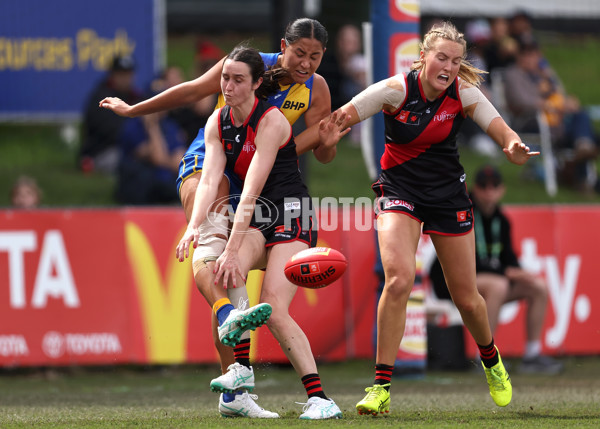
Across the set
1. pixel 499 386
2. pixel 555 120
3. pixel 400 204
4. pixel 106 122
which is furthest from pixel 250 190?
pixel 555 120

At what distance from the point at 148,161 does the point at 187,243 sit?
6029mm

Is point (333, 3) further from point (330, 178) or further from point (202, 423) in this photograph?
point (202, 423)

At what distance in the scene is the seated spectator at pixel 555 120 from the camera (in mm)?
14438

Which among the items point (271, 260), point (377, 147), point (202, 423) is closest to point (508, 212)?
point (377, 147)

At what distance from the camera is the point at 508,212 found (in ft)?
36.0

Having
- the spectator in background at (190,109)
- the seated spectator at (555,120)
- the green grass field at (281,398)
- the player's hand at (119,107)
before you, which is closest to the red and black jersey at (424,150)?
the green grass field at (281,398)

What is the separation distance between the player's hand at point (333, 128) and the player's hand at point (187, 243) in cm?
103

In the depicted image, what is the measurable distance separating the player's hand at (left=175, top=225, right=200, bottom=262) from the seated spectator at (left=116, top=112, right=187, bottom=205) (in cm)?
569

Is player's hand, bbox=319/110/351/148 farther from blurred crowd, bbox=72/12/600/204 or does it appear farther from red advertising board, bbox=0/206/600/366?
blurred crowd, bbox=72/12/600/204

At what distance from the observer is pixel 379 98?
6465 millimetres

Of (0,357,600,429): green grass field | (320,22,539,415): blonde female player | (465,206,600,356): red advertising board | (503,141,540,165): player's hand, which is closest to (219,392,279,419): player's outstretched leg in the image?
(0,357,600,429): green grass field

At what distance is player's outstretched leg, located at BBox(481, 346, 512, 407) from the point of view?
22.4ft

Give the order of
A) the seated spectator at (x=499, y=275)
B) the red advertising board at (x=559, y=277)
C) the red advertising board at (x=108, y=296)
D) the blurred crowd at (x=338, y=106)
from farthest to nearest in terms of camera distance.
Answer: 1. the blurred crowd at (x=338, y=106)
2. the red advertising board at (x=559, y=277)
3. the seated spectator at (x=499, y=275)
4. the red advertising board at (x=108, y=296)

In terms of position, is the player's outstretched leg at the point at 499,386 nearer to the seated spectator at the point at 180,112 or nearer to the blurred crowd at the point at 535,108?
the seated spectator at the point at 180,112
